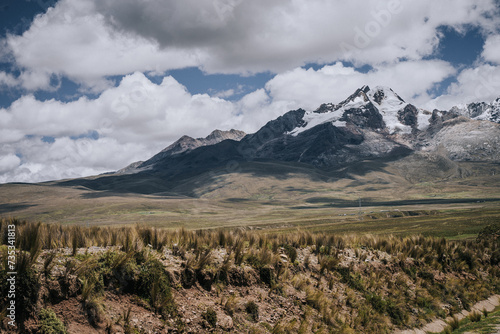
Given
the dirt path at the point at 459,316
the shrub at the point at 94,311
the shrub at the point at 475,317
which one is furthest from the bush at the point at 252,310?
the shrub at the point at 475,317

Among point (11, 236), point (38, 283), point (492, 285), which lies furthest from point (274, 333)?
point (492, 285)

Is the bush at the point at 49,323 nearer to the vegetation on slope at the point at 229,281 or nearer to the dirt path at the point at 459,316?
the vegetation on slope at the point at 229,281

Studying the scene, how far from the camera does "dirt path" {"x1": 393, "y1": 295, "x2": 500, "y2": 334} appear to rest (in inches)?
654

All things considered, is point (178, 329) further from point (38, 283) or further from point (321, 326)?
point (321, 326)

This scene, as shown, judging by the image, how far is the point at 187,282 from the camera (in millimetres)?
12984

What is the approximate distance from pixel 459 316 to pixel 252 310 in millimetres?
12550

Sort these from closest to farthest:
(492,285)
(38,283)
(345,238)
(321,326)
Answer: (38,283) < (321,326) < (345,238) < (492,285)

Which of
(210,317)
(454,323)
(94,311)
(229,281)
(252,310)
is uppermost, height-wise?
(94,311)

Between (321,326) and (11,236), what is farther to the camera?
(321,326)

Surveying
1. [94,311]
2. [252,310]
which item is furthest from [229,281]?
[94,311]

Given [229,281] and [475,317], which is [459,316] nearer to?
[475,317]

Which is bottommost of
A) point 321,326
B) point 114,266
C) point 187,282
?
point 321,326

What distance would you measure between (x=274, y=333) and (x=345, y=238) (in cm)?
1013

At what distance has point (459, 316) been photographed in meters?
19.0
